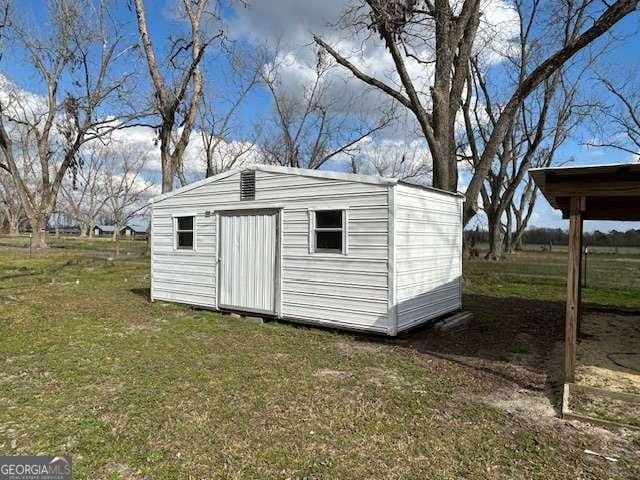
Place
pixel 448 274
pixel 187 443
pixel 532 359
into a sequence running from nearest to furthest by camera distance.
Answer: pixel 187 443, pixel 532 359, pixel 448 274

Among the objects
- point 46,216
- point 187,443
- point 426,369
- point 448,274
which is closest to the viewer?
point 187,443

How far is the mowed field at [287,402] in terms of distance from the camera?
10.1ft

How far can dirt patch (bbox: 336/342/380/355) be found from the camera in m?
6.09

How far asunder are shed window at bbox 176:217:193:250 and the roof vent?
1.76 metres

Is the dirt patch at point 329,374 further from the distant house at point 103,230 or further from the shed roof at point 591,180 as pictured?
the distant house at point 103,230

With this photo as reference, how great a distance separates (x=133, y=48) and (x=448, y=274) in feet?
43.3

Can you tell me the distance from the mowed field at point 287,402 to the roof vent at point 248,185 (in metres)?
2.44

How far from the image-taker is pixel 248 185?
8.41 metres

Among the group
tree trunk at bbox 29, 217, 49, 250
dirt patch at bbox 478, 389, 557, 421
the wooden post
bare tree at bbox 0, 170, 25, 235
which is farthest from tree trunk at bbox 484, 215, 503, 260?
bare tree at bbox 0, 170, 25, 235

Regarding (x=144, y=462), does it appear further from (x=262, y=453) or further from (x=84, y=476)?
(x=262, y=453)

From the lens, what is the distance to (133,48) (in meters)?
14.9

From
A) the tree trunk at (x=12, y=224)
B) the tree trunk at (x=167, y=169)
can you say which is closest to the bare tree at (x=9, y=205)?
the tree trunk at (x=12, y=224)

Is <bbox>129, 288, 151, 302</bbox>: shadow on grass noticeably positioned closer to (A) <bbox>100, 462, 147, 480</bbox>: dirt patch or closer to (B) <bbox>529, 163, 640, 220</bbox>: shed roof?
(A) <bbox>100, 462, 147, 480</bbox>: dirt patch

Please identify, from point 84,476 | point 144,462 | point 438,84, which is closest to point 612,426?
point 144,462
